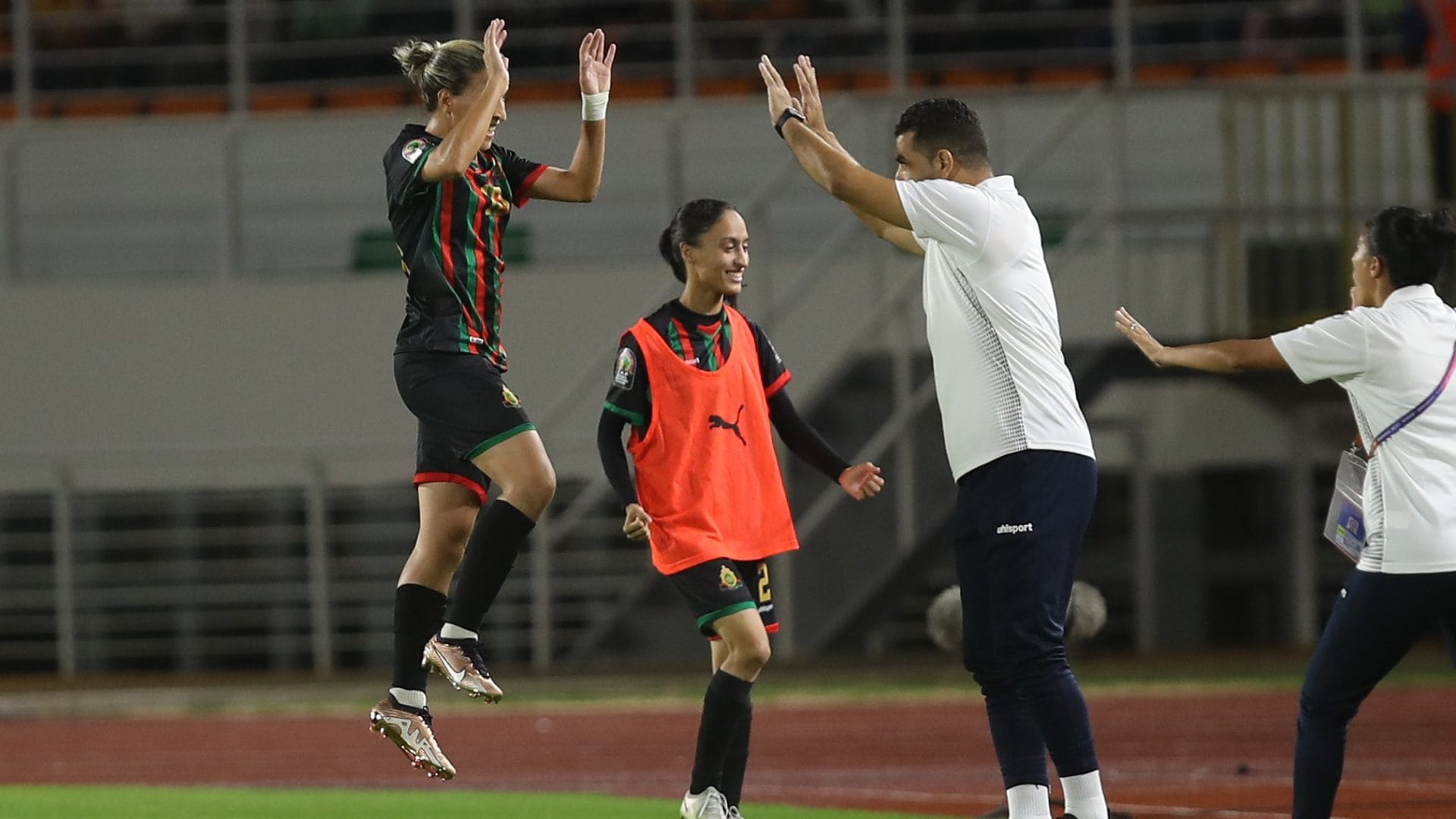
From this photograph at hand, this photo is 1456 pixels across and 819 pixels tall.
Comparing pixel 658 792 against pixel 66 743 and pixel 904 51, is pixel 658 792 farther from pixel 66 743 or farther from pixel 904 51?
pixel 904 51

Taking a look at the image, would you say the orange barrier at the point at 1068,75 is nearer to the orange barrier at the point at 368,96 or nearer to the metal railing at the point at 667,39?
the metal railing at the point at 667,39

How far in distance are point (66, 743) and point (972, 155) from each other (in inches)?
367

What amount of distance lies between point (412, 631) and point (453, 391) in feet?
2.73

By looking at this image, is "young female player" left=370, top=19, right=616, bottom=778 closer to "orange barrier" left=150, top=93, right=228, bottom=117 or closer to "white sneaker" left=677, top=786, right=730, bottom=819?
"white sneaker" left=677, top=786, right=730, bottom=819

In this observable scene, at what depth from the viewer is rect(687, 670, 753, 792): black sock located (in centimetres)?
728

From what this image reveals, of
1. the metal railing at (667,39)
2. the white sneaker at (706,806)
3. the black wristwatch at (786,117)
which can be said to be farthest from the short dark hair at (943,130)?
the metal railing at (667,39)

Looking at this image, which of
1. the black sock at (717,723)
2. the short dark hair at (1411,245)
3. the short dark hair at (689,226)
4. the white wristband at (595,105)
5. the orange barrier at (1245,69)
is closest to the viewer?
the short dark hair at (1411,245)

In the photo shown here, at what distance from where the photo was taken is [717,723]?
288 inches

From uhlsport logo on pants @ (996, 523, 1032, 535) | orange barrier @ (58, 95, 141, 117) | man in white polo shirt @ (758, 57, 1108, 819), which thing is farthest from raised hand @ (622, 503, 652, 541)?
orange barrier @ (58, 95, 141, 117)

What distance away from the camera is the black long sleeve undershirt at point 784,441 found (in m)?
7.41

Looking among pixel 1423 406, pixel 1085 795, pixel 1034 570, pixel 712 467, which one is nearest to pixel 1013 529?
pixel 1034 570

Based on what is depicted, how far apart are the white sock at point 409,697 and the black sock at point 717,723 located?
1.07m

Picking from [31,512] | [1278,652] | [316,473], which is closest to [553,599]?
[316,473]

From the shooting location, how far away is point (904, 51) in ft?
57.8
